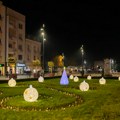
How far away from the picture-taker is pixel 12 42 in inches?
3310

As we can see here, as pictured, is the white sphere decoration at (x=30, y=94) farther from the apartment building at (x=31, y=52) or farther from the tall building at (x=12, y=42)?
the apartment building at (x=31, y=52)

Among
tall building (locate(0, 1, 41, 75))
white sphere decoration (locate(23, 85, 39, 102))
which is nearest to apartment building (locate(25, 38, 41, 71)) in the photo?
tall building (locate(0, 1, 41, 75))

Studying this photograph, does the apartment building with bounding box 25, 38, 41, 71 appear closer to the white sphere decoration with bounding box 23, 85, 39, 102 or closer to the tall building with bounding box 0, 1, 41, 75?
the tall building with bounding box 0, 1, 41, 75

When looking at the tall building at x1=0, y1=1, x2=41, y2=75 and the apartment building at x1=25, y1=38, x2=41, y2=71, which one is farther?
the apartment building at x1=25, y1=38, x2=41, y2=71

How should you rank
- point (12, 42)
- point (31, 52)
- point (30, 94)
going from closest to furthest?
point (30, 94) → point (12, 42) → point (31, 52)

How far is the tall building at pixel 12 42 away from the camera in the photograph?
254ft

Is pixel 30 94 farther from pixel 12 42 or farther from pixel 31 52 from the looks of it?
pixel 31 52

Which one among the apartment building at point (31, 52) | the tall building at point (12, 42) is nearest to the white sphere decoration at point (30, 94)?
the tall building at point (12, 42)

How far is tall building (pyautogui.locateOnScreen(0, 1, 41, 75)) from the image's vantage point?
77500mm

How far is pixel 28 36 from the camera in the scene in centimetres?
9856

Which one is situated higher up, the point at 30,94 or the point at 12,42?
the point at 12,42

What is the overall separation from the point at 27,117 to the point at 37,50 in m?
90.9

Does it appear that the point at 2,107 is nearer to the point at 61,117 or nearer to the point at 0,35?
the point at 61,117

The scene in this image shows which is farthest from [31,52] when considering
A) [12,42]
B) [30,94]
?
[30,94]
